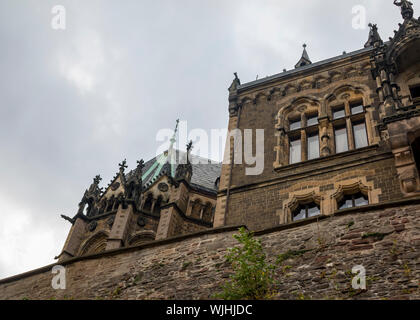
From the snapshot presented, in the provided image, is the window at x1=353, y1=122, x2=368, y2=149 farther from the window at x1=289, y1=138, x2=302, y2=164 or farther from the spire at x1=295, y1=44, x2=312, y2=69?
the spire at x1=295, y1=44, x2=312, y2=69

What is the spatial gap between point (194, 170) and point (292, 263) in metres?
27.4

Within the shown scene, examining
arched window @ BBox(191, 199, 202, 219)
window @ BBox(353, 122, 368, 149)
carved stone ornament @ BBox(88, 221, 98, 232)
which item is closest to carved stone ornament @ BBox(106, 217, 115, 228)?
carved stone ornament @ BBox(88, 221, 98, 232)

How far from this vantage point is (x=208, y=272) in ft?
33.7

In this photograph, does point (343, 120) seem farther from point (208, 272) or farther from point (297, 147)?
point (208, 272)

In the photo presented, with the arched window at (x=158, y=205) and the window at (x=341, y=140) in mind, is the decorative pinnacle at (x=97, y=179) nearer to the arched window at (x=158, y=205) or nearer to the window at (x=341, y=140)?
the arched window at (x=158, y=205)

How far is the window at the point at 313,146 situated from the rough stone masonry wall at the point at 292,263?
7.48 meters

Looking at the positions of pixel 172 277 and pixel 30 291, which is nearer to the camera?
pixel 172 277

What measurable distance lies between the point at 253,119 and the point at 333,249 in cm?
1150

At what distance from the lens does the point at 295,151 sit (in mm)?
18250

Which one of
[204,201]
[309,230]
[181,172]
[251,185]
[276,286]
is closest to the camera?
Answer: [276,286]

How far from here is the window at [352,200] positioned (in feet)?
48.7

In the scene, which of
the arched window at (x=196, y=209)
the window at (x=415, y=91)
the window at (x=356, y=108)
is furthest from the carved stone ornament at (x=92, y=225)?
the window at (x=415, y=91)
